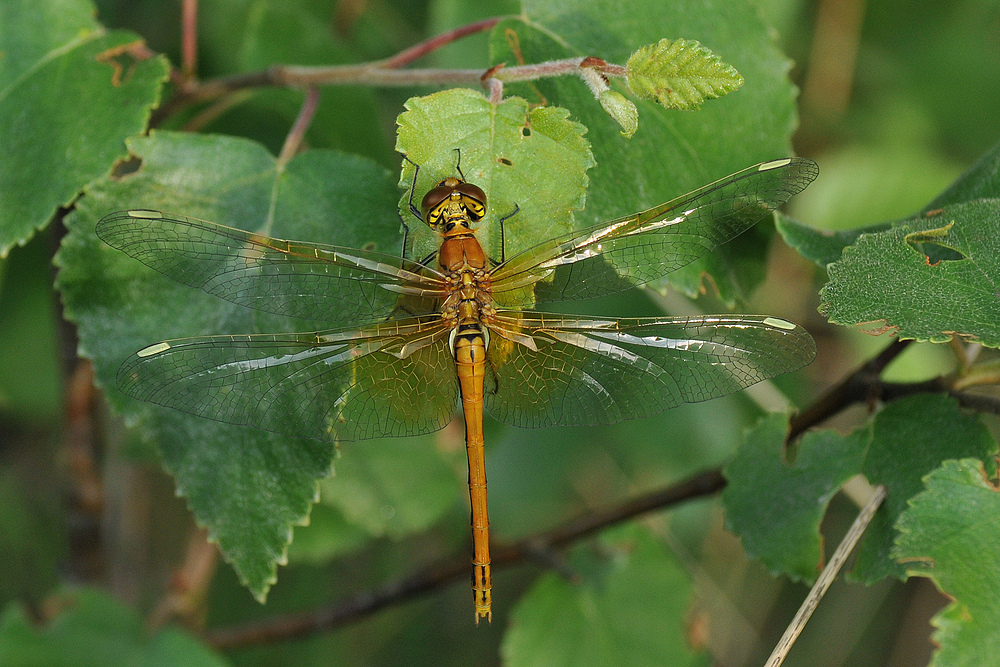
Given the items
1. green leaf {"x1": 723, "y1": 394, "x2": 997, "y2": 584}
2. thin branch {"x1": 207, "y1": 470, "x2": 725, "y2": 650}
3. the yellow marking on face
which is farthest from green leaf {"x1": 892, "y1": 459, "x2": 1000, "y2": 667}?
the yellow marking on face

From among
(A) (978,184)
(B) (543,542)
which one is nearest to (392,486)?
(B) (543,542)

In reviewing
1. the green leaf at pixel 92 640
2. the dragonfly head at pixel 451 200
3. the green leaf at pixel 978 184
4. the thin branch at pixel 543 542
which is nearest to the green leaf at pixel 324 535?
the thin branch at pixel 543 542

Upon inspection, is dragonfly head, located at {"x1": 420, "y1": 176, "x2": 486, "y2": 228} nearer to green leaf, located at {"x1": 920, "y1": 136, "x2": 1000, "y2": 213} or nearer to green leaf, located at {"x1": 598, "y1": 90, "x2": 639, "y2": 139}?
green leaf, located at {"x1": 598, "y1": 90, "x2": 639, "y2": 139}

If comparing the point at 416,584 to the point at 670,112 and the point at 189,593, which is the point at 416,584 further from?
the point at 670,112

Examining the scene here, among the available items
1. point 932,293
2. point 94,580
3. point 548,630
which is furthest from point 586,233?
point 94,580

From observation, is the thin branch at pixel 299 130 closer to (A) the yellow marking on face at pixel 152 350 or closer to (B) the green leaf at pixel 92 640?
(A) the yellow marking on face at pixel 152 350

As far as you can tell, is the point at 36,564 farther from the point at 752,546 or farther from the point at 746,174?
the point at 746,174

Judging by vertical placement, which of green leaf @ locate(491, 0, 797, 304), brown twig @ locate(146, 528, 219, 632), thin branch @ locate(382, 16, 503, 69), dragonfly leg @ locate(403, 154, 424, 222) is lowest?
brown twig @ locate(146, 528, 219, 632)
